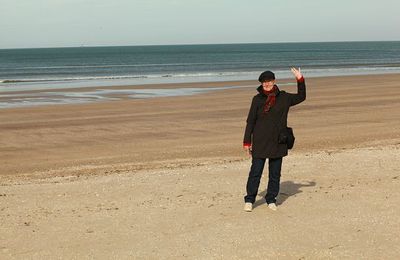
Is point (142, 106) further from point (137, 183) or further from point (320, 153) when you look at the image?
point (137, 183)

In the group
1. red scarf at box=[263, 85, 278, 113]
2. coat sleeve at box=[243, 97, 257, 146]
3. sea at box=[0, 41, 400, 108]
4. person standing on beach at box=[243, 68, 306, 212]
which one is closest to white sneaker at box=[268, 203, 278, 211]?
person standing on beach at box=[243, 68, 306, 212]

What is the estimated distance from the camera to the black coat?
6.61 m

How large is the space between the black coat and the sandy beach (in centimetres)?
68

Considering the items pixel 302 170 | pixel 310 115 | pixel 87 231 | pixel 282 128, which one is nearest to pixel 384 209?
pixel 282 128

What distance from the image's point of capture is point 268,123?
21.9 ft

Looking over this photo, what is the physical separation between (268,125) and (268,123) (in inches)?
0.8

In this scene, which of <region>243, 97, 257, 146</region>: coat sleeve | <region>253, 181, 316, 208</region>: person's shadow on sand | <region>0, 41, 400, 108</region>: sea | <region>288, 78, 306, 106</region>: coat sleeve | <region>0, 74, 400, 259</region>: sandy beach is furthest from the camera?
<region>0, 41, 400, 108</region>: sea

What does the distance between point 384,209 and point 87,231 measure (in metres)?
3.18

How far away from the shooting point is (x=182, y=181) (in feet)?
28.1

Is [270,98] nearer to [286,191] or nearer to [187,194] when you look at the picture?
[286,191]

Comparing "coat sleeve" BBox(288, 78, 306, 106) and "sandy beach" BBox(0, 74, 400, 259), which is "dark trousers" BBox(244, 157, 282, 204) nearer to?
"sandy beach" BBox(0, 74, 400, 259)

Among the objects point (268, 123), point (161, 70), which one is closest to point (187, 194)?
point (268, 123)

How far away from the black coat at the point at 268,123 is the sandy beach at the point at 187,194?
26.9 inches

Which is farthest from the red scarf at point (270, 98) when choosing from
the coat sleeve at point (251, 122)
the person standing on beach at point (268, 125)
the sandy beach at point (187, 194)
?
the sandy beach at point (187, 194)
